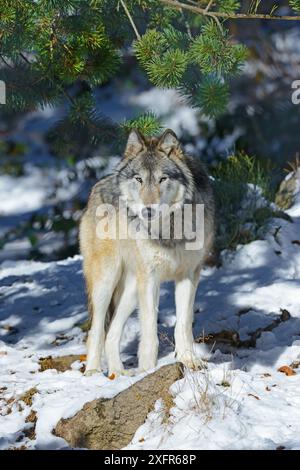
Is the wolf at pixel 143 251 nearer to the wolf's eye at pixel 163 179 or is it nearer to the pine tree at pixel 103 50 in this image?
the wolf's eye at pixel 163 179

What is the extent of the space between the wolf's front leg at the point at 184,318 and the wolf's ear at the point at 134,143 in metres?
1.00

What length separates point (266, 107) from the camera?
1545 cm

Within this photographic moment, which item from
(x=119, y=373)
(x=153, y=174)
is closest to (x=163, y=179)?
(x=153, y=174)

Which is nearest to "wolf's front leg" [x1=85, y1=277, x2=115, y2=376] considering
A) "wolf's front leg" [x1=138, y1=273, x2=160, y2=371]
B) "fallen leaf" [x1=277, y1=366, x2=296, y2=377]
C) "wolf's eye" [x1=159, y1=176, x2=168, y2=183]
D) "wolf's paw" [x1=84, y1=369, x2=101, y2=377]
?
"wolf's paw" [x1=84, y1=369, x2=101, y2=377]

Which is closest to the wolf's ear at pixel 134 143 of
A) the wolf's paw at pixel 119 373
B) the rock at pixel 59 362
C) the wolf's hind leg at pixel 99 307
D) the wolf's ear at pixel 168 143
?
the wolf's ear at pixel 168 143

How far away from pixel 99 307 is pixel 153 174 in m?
1.27

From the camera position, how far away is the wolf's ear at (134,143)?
6.00 m

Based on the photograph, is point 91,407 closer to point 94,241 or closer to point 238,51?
point 94,241

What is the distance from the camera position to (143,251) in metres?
6.24

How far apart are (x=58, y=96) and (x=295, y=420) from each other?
2876mm

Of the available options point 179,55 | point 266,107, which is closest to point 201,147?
point 266,107

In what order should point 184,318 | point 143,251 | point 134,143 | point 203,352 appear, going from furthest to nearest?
point 203,352 < point 184,318 < point 143,251 < point 134,143

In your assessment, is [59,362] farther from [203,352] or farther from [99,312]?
[203,352]

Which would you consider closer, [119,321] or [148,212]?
[148,212]
